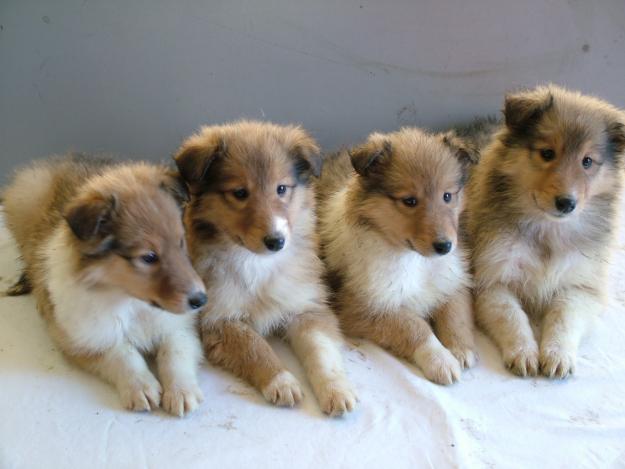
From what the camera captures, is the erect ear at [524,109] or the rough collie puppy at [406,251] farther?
the erect ear at [524,109]

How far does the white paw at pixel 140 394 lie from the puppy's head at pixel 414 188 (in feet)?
4.54

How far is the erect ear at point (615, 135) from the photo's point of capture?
3.12 meters

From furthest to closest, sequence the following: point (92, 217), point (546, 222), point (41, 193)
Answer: point (41, 193) → point (546, 222) → point (92, 217)

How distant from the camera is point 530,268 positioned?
338 cm

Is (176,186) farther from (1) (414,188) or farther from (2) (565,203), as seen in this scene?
(2) (565,203)

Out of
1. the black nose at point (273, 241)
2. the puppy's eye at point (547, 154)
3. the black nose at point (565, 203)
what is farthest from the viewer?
the puppy's eye at point (547, 154)

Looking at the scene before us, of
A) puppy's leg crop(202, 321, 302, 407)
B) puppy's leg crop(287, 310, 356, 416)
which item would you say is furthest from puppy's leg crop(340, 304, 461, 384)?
puppy's leg crop(202, 321, 302, 407)

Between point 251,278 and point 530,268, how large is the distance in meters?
1.65

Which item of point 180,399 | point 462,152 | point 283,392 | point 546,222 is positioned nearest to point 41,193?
point 180,399

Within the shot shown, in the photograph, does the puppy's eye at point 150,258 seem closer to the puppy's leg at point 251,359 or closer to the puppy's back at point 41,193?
the puppy's leg at point 251,359

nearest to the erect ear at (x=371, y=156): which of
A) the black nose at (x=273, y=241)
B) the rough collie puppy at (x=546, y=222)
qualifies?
the black nose at (x=273, y=241)

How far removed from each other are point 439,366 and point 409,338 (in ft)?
0.75

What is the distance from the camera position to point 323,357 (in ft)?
9.68

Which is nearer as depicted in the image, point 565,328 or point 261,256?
point 261,256
